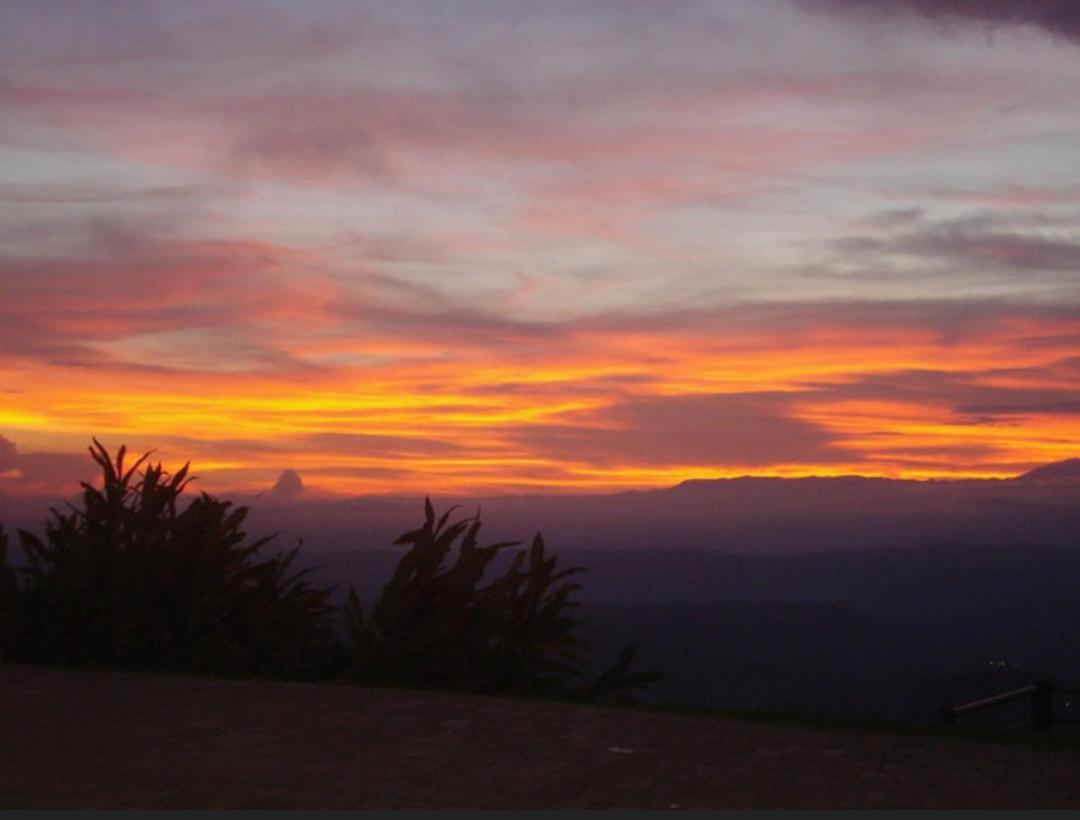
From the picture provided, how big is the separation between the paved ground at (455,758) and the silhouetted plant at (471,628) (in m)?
1.78

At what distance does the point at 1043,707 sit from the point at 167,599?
25.4 feet

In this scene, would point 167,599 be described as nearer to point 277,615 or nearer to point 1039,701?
point 277,615

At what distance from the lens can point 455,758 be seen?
8.70 m

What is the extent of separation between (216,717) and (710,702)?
378 cm

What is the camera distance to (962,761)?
29.0 ft

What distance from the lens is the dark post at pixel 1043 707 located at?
1180 cm

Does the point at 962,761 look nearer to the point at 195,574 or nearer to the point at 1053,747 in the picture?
the point at 1053,747

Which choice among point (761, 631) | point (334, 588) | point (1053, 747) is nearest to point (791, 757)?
point (1053, 747)

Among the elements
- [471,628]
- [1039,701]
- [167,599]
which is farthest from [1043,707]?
[167,599]

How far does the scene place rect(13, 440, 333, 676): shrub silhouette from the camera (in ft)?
42.4

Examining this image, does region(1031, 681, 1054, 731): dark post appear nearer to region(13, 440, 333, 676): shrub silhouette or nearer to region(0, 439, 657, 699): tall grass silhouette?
region(0, 439, 657, 699): tall grass silhouette

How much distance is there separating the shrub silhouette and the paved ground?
211 cm

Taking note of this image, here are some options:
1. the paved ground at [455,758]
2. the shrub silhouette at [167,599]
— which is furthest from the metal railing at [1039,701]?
the shrub silhouette at [167,599]

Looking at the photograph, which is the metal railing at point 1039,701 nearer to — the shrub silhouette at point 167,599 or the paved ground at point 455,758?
the paved ground at point 455,758
